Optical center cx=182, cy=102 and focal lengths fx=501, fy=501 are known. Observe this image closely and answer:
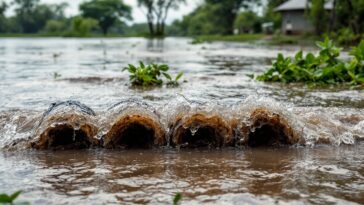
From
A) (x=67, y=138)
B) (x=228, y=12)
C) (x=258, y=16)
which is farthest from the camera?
(x=228, y=12)

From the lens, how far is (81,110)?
476 centimetres

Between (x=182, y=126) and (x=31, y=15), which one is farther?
(x=31, y=15)

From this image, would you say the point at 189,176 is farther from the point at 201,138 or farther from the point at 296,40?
the point at 296,40

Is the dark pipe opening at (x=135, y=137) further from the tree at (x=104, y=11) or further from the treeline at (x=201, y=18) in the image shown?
the tree at (x=104, y=11)

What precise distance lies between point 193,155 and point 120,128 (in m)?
0.78

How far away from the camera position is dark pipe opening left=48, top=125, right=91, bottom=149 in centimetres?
448

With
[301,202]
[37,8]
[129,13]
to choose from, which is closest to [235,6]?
[129,13]

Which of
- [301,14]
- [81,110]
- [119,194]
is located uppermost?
[301,14]

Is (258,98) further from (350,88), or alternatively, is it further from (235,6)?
(235,6)

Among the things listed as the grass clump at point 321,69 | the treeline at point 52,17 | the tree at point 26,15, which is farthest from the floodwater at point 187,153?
the tree at point 26,15

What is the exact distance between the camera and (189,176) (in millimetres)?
3566

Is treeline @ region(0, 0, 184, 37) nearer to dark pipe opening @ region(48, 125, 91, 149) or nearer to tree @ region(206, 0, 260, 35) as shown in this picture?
tree @ region(206, 0, 260, 35)

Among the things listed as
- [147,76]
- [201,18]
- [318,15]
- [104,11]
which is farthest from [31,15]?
[147,76]

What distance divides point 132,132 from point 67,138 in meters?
0.60
